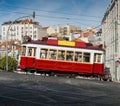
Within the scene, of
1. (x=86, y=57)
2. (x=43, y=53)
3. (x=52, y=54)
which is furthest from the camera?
(x=86, y=57)

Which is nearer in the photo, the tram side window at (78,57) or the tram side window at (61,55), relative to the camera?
the tram side window at (61,55)

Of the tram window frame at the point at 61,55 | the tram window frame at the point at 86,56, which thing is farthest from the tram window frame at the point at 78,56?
A: the tram window frame at the point at 61,55

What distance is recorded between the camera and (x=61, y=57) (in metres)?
33.9

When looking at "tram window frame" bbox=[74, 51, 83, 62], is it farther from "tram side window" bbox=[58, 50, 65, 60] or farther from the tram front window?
"tram side window" bbox=[58, 50, 65, 60]

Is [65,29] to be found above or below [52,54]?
above

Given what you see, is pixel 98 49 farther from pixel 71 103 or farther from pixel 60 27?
pixel 60 27

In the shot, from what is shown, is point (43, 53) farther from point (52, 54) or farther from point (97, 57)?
point (97, 57)

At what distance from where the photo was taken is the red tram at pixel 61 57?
33.6 meters

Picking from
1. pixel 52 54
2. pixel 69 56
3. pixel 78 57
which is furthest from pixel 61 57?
pixel 78 57

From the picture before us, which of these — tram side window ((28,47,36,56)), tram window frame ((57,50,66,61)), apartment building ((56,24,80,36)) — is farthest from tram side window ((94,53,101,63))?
apartment building ((56,24,80,36))

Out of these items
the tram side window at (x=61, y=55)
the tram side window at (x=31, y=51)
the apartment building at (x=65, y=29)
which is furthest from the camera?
the apartment building at (x=65, y=29)

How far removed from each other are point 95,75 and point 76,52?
3066mm

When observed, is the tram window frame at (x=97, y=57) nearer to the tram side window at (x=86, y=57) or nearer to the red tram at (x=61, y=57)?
the red tram at (x=61, y=57)

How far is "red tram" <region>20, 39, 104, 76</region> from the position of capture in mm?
33594
